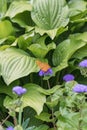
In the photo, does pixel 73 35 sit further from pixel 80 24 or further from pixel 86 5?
pixel 86 5

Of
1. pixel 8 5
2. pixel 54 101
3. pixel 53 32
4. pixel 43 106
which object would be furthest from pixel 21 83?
pixel 8 5

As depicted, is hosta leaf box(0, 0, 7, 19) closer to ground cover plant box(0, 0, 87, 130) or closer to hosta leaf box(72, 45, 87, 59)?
ground cover plant box(0, 0, 87, 130)

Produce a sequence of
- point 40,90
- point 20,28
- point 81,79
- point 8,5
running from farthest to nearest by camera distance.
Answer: point 8,5
point 20,28
point 81,79
point 40,90

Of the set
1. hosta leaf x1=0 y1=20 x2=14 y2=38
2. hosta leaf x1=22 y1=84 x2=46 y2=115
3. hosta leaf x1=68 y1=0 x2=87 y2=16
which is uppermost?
hosta leaf x1=0 y1=20 x2=14 y2=38

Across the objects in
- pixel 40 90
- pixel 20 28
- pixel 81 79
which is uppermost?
pixel 20 28

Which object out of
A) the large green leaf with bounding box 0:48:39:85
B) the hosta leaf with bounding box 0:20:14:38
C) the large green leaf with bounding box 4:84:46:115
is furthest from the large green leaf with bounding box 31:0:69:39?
the large green leaf with bounding box 4:84:46:115

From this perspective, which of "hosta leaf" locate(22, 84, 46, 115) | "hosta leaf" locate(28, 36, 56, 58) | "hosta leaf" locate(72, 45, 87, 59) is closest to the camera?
"hosta leaf" locate(22, 84, 46, 115)

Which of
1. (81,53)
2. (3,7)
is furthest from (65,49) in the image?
(3,7)

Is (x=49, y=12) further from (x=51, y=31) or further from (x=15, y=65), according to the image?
(x=15, y=65)
